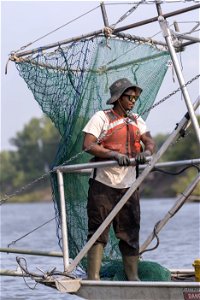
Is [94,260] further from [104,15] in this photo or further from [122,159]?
[104,15]

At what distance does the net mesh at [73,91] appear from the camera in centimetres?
1056

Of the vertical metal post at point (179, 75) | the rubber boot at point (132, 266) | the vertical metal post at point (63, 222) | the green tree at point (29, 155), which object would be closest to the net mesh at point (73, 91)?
the vertical metal post at point (63, 222)

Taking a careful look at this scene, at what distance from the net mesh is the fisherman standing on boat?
0.76 metres

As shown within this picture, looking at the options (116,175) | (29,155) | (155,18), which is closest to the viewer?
(155,18)

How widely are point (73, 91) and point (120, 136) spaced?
1.05m

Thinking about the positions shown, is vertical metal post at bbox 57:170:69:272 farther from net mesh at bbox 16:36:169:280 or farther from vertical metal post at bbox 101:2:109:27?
vertical metal post at bbox 101:2:109:27

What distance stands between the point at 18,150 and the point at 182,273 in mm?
110678

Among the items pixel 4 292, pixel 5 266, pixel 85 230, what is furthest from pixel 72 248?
pixel 5 266

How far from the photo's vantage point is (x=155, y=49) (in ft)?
36.5

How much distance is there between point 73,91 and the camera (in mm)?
10617

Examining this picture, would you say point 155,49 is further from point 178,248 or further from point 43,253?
point 178,248

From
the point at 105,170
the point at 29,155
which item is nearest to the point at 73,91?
the point at 105,170

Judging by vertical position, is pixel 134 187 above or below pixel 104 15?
below

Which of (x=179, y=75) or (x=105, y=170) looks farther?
(x=105, y=170)
